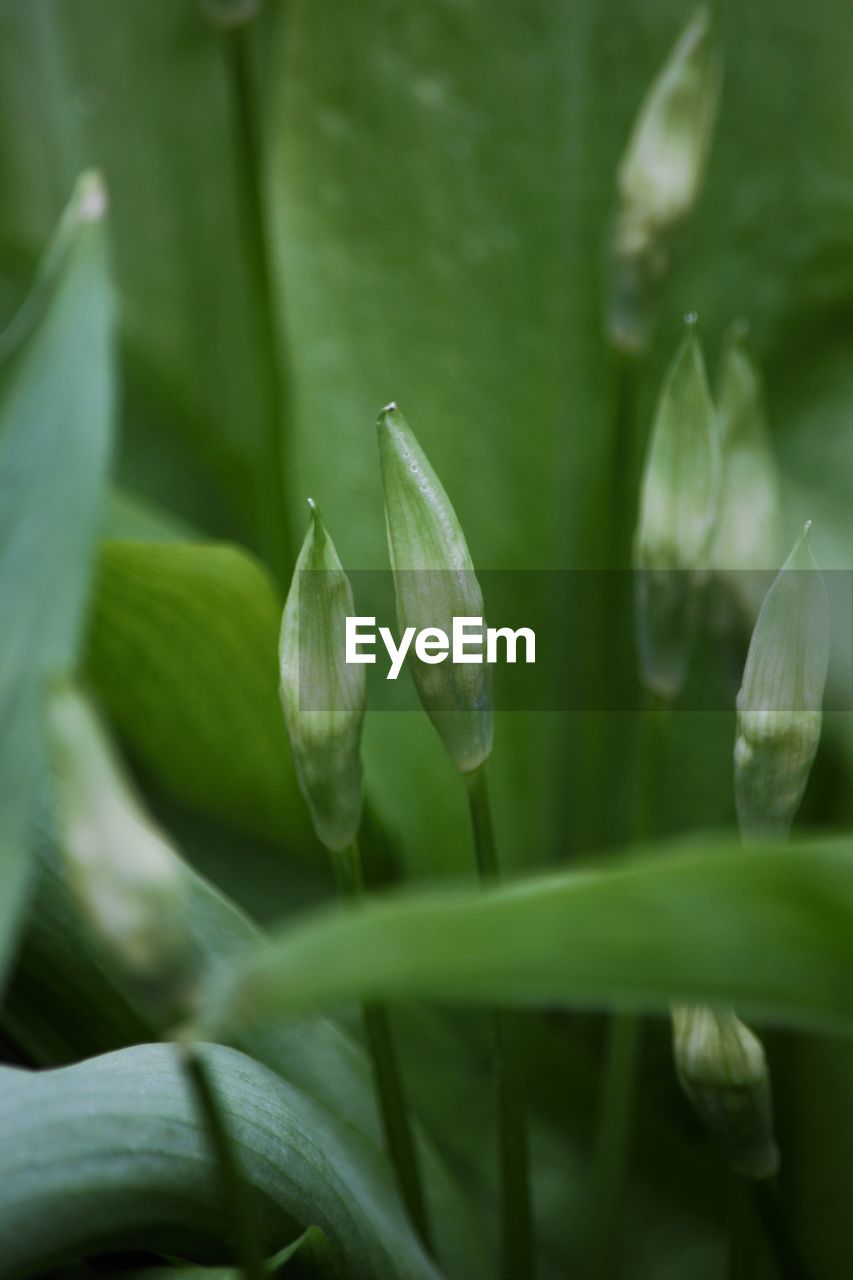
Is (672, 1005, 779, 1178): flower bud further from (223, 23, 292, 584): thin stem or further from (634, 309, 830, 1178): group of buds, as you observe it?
(223, 23, 292, 584): thin stem

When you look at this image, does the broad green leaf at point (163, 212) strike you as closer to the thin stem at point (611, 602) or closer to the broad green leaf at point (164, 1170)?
the thin stem at point (611, 602)

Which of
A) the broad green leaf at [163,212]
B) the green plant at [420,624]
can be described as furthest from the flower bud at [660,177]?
the broad green leaf at [163,212]

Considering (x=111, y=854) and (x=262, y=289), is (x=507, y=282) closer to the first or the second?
(x=262, y=289)

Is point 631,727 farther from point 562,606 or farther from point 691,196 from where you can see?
point 691,196

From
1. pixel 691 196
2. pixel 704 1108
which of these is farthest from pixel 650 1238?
pixel 691 196

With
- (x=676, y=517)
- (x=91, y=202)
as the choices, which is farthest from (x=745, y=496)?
(x=91, y=202)

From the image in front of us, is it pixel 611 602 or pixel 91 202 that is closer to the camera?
pixel 91 202
